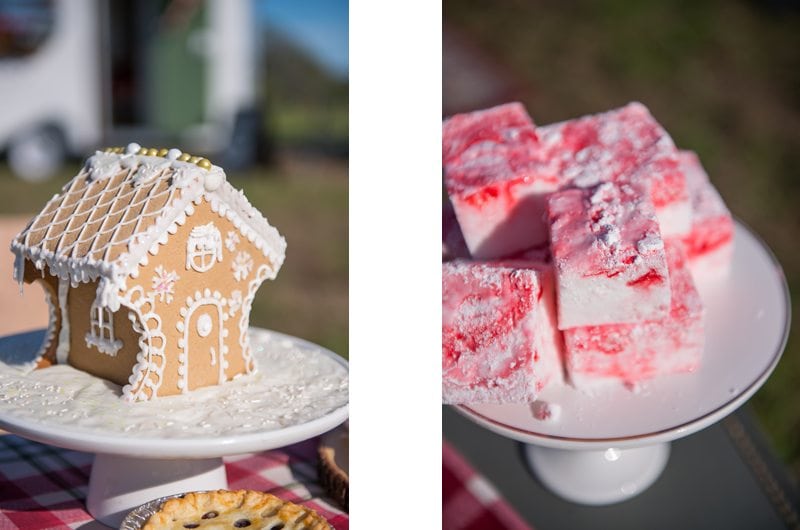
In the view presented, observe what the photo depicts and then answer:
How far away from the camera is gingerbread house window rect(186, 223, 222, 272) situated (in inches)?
36.6

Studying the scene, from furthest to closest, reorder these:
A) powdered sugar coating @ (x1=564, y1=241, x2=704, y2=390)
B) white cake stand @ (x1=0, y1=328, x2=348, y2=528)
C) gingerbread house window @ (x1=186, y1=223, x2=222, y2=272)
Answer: powdered sugar coating @ (x1=564, y1=241, x2=704, y2=390) < gingerbread house window @ (x1=186, y1=223, x2=222, y2=272) < white cake stand @ (x1=0, y1=328, x2=348, y2=528)

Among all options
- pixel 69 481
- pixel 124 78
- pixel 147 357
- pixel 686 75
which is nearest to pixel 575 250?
pixel 147 357

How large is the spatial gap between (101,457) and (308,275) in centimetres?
196

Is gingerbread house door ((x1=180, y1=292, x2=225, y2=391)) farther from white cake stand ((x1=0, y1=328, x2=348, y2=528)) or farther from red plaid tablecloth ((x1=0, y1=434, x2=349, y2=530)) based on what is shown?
red plaid tablecloth ((x1=0, y1=434, x2=349, y2=530))

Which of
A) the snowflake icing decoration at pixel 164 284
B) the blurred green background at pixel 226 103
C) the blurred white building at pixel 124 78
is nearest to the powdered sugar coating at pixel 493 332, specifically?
the snowflake icing decoration at pixel 164 284

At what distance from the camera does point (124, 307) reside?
92 centimetres

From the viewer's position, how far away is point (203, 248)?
94 centimetres

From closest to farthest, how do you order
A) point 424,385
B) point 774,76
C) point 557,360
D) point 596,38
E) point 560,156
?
point 424,385 → point 557,360 → point 560,156 → point 774,76 → point 596,38

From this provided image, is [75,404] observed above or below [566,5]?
below

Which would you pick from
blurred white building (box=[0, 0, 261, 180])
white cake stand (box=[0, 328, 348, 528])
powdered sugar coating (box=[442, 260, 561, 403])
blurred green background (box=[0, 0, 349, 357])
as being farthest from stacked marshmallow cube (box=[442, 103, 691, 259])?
blurred white building (box=[0, 0, 261, 180])

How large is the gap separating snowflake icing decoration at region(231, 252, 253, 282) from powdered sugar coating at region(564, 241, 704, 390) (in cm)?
40

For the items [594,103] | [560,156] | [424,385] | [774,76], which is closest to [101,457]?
[424,385]

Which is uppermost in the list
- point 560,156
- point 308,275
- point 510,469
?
point 560,156

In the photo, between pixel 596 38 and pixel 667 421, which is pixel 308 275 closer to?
pixel 596 38
